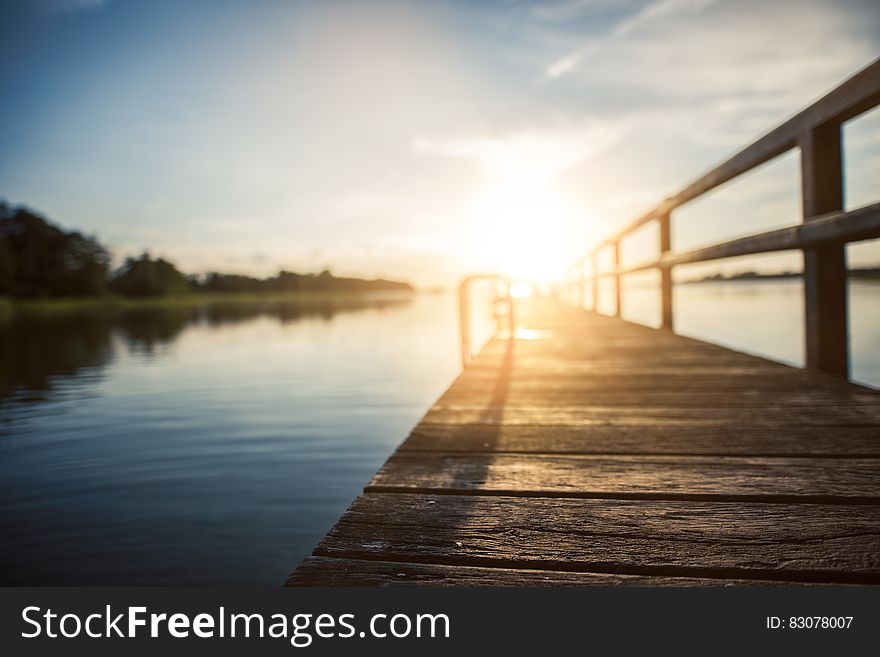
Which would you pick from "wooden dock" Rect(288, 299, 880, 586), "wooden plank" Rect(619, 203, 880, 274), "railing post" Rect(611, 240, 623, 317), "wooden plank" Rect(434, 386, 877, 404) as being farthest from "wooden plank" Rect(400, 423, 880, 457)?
"railing post" Rect(611, 240, 623, 317)

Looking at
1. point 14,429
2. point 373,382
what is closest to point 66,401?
point 14,429

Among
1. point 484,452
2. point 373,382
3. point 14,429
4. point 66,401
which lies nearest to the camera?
point 484,452

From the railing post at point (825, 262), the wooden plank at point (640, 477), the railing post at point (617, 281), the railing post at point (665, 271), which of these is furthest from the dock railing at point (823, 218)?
the railing post at point (617, 281)

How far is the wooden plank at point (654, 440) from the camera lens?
1510 millimetres

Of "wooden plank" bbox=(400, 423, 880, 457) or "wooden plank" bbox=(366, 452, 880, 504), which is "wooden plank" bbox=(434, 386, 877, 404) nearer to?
"wooden plank" bbox=(400, 423, 880, 457)

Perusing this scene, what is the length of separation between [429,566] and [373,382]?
7.64 metres

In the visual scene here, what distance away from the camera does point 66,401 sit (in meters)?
6.55

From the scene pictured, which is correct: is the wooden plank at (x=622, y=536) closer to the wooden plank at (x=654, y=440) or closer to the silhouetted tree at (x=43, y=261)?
the wooden plank at (x=654, y=440)

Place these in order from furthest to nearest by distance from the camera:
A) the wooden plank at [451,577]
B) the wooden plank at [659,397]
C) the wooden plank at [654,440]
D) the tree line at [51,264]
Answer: the tree line at [51,264] → the wooden plank at [659,397] → the wooden plank at [654,440] → the wooden plank at [451,577]

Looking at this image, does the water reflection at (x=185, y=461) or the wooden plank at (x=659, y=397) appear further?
the water reflection at (x=185, y=461)

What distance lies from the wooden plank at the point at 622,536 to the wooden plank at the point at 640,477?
5 cm

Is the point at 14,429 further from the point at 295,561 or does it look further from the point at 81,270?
the point at 81,270

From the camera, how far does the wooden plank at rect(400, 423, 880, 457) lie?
1510 mm

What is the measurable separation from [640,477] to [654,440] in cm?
38
